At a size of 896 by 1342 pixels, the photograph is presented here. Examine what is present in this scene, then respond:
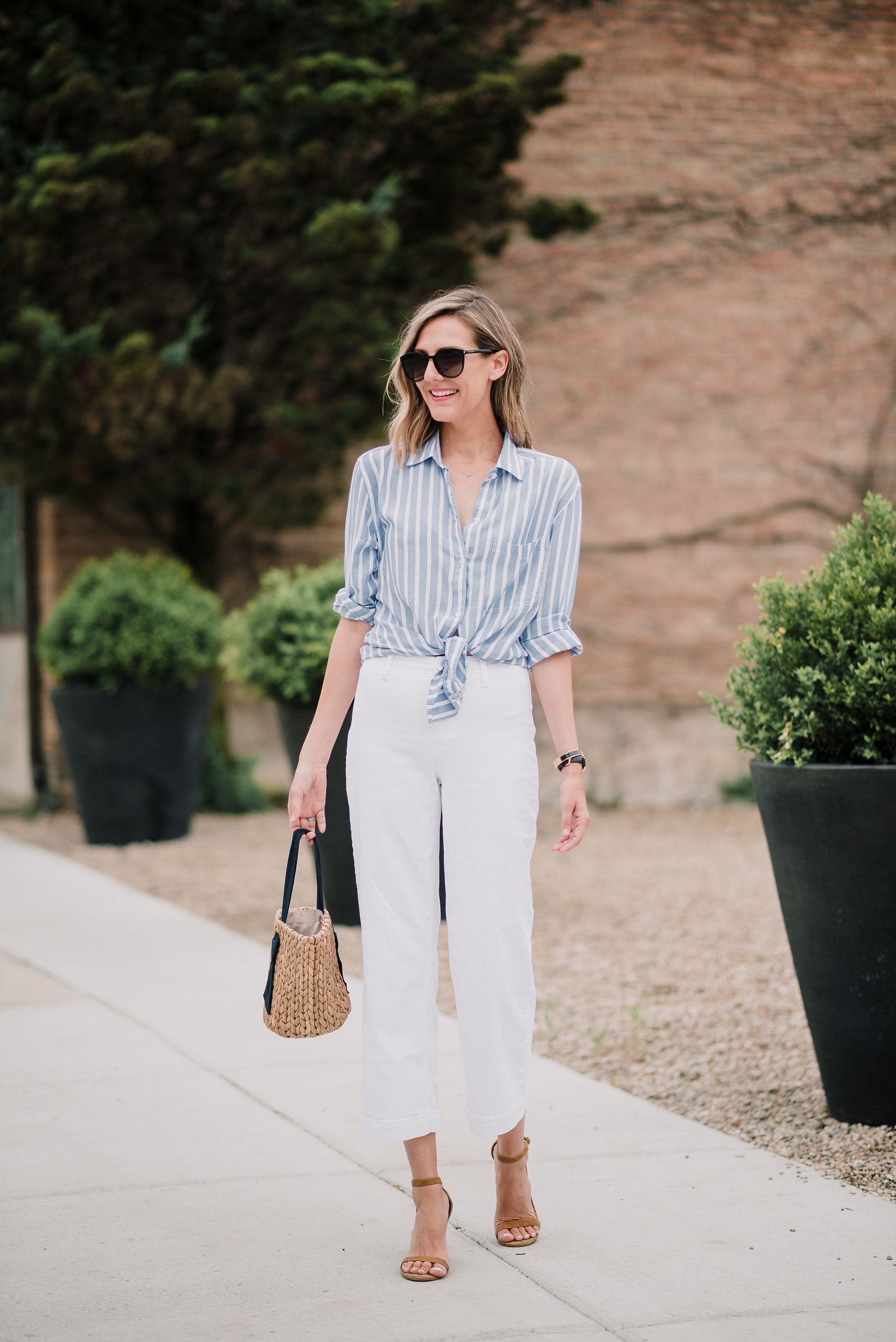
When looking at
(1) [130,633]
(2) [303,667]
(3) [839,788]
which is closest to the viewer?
(3) [839,788]

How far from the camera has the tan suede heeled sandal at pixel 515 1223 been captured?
3.03 meters

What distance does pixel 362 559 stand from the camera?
10.1 ft

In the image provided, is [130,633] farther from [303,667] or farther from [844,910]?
[844,910]

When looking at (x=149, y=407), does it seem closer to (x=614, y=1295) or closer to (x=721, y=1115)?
(x=721, y=1115)

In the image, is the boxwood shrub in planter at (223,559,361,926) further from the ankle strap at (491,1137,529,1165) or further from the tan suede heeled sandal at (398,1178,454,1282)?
the tan suede heeled sandal at (398,1178,454,1282)

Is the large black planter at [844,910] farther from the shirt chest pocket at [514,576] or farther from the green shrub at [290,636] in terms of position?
the green shrub at [290,636]

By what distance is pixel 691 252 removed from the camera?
1084 cm

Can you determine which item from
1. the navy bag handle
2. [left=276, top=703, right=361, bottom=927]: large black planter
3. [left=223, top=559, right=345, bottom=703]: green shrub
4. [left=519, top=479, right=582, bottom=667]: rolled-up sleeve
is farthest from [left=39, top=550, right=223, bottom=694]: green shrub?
[left=519, top=479, right=582, bottom=667]: rolled-up sleeve

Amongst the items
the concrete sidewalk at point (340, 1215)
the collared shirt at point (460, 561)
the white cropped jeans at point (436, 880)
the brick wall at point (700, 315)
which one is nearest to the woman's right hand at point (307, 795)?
the white cropped jeans at point (436, 880)

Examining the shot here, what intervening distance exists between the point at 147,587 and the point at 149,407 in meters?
1.09

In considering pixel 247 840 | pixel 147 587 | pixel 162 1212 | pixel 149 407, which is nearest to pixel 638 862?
pixel 247 840

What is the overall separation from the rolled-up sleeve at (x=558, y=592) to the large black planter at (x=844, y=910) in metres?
0.95

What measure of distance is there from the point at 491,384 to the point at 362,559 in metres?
0.47

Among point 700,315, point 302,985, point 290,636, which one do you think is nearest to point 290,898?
point 302,985
